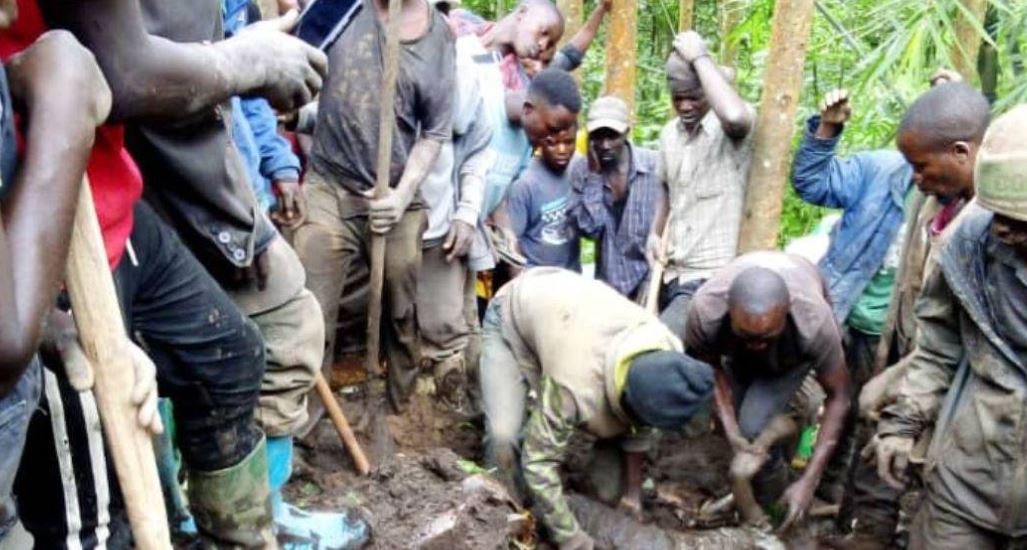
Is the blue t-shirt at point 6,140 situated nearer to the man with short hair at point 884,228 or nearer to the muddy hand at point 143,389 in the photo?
the muddy hand at point 143,389

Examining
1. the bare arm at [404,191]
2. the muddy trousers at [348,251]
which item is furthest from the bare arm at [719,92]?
the muddy trousers at [348,251]

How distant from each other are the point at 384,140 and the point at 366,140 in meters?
0.28

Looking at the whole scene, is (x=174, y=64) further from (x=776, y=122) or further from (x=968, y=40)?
(x=968, y=40)

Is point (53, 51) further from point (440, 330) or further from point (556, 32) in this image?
point (556, 32)

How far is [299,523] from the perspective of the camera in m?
3.33

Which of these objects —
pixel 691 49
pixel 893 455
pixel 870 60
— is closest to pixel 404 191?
pixel 691 49

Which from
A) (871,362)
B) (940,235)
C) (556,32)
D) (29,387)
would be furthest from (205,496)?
(556,32)

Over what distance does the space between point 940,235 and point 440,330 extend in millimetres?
2334

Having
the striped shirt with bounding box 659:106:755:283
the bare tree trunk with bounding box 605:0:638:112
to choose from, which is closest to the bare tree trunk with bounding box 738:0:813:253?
the striped shirt with bounding box 659:106:755:283

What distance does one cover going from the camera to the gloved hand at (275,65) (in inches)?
91.0

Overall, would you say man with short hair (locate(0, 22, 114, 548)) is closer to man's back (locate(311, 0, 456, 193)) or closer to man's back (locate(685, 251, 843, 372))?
man's back (locate(311, 0, 456, 193))

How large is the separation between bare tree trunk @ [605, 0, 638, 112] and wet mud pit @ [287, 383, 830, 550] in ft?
10.9

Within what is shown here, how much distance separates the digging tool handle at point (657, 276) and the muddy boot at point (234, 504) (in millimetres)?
2960

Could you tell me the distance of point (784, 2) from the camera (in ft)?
14.6
